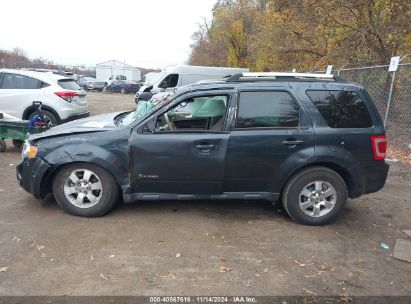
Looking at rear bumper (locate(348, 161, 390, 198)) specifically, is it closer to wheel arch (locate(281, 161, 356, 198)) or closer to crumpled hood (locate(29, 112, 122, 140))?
wheel arch (locate(281, 161, 356, 198))

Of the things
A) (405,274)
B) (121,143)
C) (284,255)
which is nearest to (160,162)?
(121,143)

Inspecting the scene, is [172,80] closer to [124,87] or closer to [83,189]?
[83,189]

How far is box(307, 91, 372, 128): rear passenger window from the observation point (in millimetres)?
4824

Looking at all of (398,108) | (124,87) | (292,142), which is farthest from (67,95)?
(124,87)

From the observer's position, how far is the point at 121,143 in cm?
467

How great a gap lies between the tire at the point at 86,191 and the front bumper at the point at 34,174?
16cm

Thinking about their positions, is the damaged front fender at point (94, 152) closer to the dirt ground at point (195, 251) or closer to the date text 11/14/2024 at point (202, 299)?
the dirt ground at point (195, 251)

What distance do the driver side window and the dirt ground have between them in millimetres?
1139

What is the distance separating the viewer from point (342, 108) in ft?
15.9

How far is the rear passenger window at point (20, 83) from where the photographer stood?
34.2ft

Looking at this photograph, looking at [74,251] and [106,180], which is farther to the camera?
[106,180]

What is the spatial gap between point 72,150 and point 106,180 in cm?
53

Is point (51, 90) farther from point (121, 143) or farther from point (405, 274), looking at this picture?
point (405, 274)

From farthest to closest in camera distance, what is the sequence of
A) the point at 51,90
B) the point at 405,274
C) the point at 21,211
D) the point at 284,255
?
1. the point at 51,90
2. the point at 21,211
3. the point at 284,255
4. the point at 405,274
